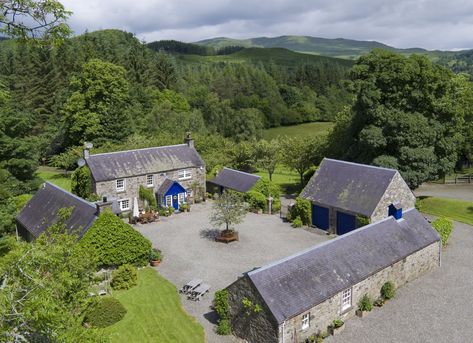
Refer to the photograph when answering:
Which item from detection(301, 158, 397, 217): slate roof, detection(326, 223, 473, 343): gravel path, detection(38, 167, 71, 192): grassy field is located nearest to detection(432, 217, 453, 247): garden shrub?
detection(326, 223, 473, 343): gravel path

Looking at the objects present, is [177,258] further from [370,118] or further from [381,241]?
[370,118]

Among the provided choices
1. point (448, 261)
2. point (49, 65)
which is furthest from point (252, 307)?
point (49, 65)

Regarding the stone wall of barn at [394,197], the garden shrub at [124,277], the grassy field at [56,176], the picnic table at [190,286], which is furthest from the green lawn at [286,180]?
the garden shrub at [124,277]

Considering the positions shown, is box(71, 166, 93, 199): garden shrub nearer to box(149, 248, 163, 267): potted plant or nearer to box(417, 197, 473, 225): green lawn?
box(149, 248, 163, 267): potted plant

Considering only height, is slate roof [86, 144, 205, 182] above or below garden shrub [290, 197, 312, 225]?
above

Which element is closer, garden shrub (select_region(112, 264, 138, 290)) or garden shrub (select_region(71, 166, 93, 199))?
garden shrub (select_region(112, 264, 138, 290))

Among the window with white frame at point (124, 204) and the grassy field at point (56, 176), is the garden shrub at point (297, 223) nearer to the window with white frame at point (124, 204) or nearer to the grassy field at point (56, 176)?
the window with white frame at point (124, 204)

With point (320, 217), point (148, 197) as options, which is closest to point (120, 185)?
point (148, 197)
